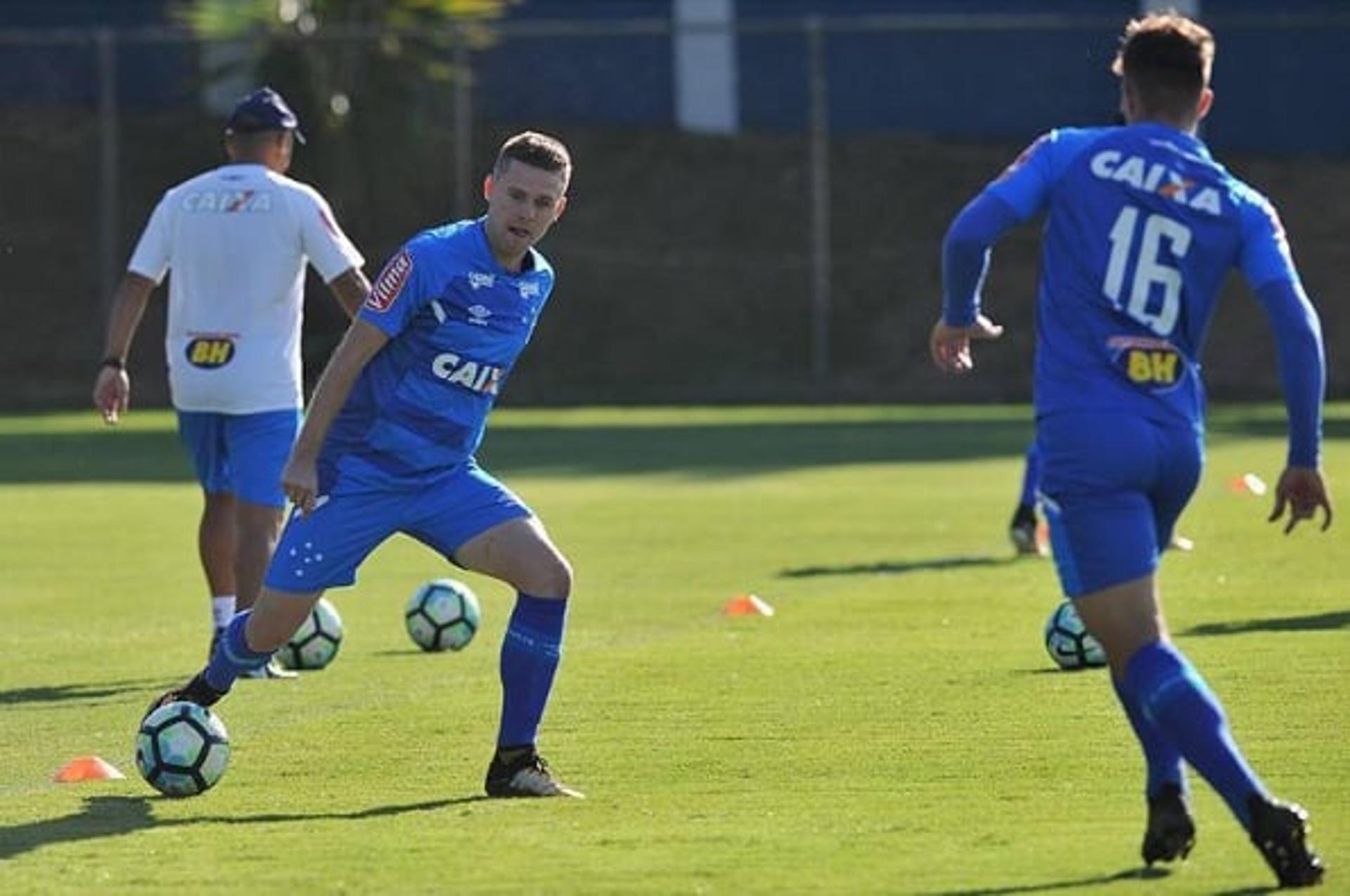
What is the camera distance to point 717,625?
44.9ft

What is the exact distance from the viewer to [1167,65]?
7535mm

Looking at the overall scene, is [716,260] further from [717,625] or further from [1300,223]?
[717,625]

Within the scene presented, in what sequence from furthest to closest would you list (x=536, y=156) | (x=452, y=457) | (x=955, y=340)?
1. (x=452, y=457)
2. (x=536, y=156)
3. (x=955, y=340)

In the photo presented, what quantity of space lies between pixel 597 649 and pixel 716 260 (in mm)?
18988

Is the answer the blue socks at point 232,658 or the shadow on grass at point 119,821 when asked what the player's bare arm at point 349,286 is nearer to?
the blue socks at point 232,658

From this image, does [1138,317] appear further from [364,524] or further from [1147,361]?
[364,524]

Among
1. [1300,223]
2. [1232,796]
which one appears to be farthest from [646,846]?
[1300,223]

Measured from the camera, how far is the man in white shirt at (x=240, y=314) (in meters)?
12.2

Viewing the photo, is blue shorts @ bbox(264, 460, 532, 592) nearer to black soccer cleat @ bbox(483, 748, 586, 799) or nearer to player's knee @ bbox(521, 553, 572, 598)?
player's knee @ bbox(521, 553, 572, 598)

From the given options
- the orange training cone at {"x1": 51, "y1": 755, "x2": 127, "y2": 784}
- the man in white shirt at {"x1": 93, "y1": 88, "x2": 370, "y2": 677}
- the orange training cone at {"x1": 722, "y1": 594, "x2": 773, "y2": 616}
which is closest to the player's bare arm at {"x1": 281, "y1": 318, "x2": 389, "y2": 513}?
the orange training cone at {"x1": 51, "y1": 755, "x2": 127, "y2": 784}

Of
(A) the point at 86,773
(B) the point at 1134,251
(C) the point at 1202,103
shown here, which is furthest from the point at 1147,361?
(A) the point at 86,773

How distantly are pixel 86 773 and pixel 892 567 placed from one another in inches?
270

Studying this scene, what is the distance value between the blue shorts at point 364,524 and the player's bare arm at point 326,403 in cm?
25

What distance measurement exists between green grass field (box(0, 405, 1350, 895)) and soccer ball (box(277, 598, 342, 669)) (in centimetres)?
11
